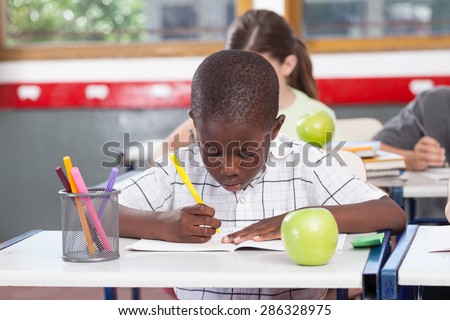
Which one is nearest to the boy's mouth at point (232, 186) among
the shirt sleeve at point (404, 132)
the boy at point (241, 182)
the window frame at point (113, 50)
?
the boy at point (241, 182)

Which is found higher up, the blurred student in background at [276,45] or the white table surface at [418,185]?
the blurred student in background at [276,45]

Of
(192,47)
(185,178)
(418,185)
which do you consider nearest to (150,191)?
(185,178)

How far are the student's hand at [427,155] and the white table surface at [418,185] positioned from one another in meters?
0.19

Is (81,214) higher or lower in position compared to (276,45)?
lower

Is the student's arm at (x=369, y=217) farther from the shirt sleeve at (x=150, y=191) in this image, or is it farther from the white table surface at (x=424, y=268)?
the shirt sleeve at (x=150, y=191)

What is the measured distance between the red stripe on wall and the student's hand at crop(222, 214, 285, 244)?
2839 mm

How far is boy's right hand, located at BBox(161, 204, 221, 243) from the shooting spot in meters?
1.51

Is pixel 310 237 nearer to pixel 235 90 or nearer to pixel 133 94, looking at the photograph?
pixel 235 90

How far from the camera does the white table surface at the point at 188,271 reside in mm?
1235

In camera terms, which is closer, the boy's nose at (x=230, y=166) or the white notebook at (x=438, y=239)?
the white notebook at (x=438, y=239)

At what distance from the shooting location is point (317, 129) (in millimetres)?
2457

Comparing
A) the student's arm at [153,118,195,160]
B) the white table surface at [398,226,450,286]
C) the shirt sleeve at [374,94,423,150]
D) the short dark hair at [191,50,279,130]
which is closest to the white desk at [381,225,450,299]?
the white table surface at [398,226,450,286]

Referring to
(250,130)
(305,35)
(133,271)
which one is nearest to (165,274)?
(133,271)

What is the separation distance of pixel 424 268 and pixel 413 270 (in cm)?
3
